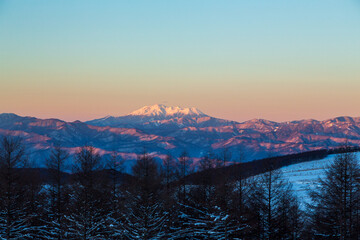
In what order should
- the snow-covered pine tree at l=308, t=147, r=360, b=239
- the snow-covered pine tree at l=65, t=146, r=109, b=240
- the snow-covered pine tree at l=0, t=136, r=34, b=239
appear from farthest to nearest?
the snow-covered pine tree at l=308, t=147, r=360, b=239 < the snow-covered pine tree at l=65, t=146, r=109, b=240 < the snow-covered pine tree at l=0, t=136, r=34, b=239

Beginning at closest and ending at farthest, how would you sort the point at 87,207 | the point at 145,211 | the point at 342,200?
the point at 145,211 < the point at 87,207 < the point at 342,200

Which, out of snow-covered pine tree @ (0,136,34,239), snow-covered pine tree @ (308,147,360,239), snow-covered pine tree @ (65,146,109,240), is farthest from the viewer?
snow-covered pine tree @ (308,147,360,239)

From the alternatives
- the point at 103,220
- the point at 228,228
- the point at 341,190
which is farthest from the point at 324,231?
the point at 103,220

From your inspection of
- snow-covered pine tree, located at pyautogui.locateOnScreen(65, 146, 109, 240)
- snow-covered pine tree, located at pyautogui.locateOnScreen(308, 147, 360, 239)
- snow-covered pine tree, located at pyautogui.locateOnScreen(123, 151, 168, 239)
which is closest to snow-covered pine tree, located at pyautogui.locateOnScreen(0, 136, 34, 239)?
snow-covered pine tree, located at pyautogui.locateOnScreen(65, 146, 109, 240)

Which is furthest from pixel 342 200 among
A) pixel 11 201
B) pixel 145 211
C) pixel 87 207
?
pixel 11 201

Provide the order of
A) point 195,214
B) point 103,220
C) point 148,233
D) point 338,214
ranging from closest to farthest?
1. point 148,233
2. point 103,220
3. point 338,214
4. point 195,214

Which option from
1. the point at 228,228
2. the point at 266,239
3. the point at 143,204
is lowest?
the point at 266,239

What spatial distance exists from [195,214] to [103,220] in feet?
32.7

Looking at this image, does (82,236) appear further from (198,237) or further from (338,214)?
(338,214)

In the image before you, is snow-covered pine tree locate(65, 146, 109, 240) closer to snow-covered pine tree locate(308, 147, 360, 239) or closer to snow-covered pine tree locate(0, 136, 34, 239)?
snow-covered pine tree locate(0, 136, 34, 239)

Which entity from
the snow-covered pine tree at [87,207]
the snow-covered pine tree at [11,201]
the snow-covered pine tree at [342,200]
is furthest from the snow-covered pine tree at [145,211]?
the snow-covered pine tree at [342,200]

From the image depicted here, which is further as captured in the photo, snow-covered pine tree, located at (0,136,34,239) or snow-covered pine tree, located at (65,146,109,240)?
snow-covered pine tree, located at (65,146,109,240)

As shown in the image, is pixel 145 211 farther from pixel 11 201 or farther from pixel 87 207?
pixel 11 201

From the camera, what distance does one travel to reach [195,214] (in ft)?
126
